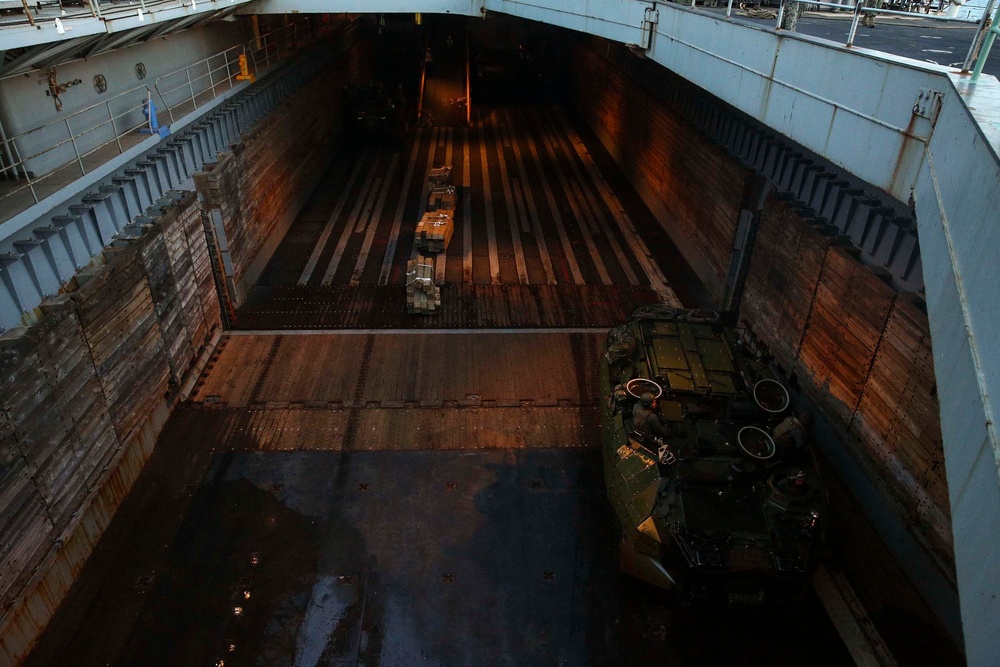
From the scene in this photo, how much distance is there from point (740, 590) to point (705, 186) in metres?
11.1

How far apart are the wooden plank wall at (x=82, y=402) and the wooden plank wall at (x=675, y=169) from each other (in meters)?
11.9

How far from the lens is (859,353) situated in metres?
9.48

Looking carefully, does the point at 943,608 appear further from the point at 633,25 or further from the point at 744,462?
the point at 633,25

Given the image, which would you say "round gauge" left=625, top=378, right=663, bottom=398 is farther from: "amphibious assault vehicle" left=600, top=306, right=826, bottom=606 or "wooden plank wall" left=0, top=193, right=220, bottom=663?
"wooden plank wall" left=0, top=193, right=220, bottom=663

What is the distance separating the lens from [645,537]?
7711 mm

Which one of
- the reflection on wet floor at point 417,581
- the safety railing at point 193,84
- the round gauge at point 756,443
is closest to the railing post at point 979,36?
the round gauge at point 756,443

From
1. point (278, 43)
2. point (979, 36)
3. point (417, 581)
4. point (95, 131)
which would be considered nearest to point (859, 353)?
point (979, 36)

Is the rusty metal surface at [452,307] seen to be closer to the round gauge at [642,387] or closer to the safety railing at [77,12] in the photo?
the round gauge at [642,387]

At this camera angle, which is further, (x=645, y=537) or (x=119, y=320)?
(x=119, y=320)

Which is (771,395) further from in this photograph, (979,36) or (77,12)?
(77,12)

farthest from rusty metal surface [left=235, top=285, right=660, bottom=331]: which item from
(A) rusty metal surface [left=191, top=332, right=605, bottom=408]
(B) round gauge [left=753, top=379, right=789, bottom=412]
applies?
(B) round gauge [left=753, top=379, right=789, bottom=412]

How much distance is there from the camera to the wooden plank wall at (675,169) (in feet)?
47.3

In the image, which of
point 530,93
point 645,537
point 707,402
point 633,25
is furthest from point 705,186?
point 530,93

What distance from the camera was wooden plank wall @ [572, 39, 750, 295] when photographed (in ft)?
47.3
